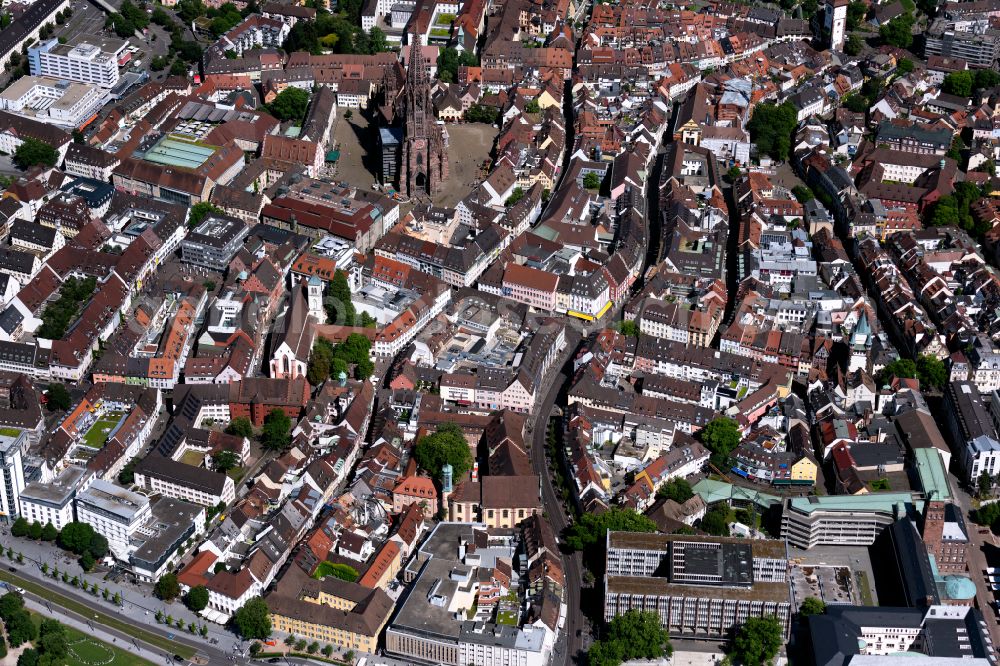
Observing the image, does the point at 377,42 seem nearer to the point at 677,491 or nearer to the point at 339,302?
the point at 339,302

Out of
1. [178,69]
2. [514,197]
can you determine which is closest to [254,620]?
[514,197]

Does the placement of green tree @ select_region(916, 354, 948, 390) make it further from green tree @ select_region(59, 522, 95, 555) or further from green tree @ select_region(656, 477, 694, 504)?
green tree @ select_region(59, 522, 95, 555)

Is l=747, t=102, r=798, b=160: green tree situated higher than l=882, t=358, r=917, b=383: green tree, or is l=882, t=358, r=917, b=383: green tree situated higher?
l=747, t=102, r=798, b=160: green tree

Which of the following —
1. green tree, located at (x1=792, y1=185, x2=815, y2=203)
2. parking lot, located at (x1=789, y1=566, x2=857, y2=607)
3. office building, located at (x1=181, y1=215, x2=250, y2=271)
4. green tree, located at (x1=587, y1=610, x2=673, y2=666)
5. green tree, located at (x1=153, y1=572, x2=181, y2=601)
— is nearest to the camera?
green tree, located at (x1=587, y1=610, x2=673, y2=666)

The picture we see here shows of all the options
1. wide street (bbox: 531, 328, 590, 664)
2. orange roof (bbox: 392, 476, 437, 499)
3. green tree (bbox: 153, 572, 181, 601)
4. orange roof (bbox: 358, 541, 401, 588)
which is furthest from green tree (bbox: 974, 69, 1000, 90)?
green tree (bbox: 153, 572, 181, 601)

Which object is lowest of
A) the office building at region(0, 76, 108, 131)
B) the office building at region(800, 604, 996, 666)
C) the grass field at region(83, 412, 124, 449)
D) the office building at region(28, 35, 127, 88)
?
the office building at region(800, 604, 996, 666)
